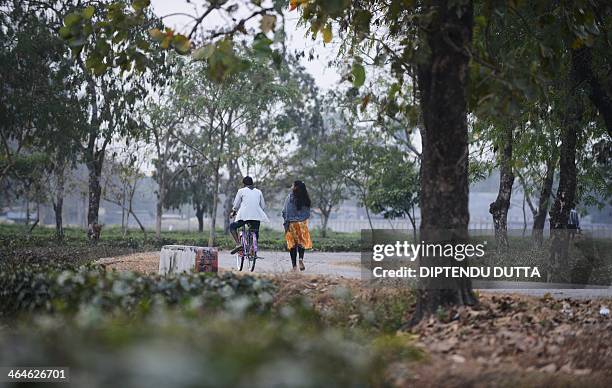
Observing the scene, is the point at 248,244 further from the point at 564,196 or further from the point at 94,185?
the point at 94,185

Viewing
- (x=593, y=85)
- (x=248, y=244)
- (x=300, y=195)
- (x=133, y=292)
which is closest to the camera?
(x=133, y=292)

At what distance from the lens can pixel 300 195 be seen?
1434 cm

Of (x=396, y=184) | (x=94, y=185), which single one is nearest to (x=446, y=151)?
(x=396, y=184)

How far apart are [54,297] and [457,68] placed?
4535 mm

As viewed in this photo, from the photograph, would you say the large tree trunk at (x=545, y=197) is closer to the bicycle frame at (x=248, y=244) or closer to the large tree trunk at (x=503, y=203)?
the large tree trunk at (x=503, y=203)

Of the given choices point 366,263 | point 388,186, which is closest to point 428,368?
point 366,263

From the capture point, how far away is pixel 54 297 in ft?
24.5

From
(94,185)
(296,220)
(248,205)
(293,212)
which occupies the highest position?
(94,185)

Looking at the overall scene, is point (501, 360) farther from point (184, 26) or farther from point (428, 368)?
point (184, 26)

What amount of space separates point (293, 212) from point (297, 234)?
0.43 meters

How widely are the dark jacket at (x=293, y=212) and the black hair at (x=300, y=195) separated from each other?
0.07 metres

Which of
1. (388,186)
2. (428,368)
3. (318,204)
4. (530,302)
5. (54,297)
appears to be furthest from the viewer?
(318,204)

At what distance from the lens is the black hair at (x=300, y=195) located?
559 inches

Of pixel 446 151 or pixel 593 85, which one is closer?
pixel 446 151
